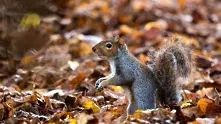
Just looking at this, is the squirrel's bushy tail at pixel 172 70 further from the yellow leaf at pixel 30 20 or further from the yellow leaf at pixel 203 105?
the yellow leaf at pixel 30 20

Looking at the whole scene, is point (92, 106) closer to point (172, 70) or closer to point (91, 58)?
point (172, 70)

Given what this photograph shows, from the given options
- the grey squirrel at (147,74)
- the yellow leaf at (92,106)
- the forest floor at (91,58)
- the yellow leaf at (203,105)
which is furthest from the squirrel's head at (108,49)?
the yellow leaf at (203,105)

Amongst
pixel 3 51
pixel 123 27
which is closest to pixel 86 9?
pixel 123 27

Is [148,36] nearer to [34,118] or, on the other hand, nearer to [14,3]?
[14,3]

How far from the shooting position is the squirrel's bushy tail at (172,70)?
4402 millimetres

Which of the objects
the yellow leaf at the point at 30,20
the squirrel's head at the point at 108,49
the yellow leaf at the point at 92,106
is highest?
the yellow leaf at the point at 30,20

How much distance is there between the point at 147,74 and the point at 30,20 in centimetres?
237

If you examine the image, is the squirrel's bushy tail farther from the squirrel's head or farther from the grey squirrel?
the squirrel's head

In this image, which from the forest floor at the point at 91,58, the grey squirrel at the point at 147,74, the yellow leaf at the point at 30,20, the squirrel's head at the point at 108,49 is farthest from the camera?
the yellow leaf at the point at 30,20

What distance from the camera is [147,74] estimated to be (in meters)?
4.41

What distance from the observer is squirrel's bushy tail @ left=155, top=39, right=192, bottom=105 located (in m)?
4.40

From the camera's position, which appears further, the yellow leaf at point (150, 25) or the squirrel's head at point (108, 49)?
the yellow leaf at point (150, 25)

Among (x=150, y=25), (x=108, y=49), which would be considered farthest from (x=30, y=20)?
A: (x=150, y=25)

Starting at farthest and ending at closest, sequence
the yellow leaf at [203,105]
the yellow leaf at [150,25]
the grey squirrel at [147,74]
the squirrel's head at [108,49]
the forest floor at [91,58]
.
→ the yellow leaf at [150,25] < the squirrel's head at [108,49] < the grey squirrel at [147,74] < the forest floor at [91,58] < the yellow leaf at [203,105]
